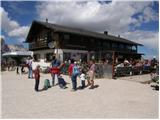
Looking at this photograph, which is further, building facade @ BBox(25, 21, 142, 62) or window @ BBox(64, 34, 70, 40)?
window @ BBox(64, 34, 70, 40)

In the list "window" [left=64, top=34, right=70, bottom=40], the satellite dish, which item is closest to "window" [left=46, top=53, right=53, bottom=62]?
the satellite dish

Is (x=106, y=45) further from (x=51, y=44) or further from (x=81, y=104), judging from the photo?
(x=81, y=104)

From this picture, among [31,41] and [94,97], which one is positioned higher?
[31,41]

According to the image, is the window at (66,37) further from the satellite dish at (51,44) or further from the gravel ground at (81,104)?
the gravel ground at (81,104)

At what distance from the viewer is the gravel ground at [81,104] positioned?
25.6 feet

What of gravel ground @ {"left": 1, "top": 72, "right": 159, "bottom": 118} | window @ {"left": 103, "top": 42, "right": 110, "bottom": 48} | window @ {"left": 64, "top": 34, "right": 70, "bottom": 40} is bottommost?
gravel ground @ {"left": 1, "top": 72, "right": 159, "bottom": 118}

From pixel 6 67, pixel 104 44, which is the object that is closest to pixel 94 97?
pixel 6 67

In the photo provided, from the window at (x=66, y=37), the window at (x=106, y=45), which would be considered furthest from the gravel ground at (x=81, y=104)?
the window at (x=106, y=45)

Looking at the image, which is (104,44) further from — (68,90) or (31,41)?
(68,90)

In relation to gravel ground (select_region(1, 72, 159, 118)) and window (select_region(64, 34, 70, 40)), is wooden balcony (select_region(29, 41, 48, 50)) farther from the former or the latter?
gravel ground (select_region(1, 72, 159, 118))

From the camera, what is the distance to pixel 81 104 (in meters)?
9.20

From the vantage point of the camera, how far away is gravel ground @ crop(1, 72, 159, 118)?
7814 mm

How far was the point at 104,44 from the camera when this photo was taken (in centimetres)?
3772

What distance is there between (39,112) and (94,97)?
3272 mm
